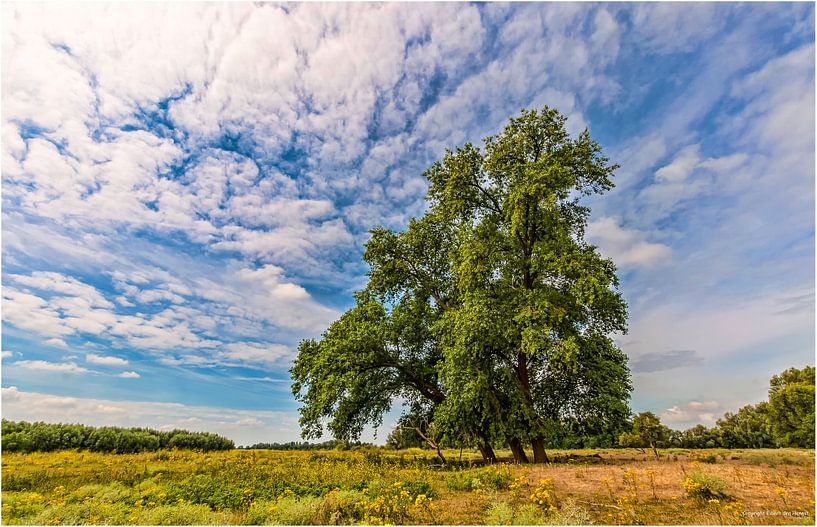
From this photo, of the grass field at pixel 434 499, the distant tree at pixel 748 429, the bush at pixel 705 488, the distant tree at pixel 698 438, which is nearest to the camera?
the grass field at pixel 434 499

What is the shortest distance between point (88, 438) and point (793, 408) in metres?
75.1

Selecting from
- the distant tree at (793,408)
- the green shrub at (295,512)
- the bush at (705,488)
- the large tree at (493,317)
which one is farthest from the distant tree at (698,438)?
the green shrub at (295,512)

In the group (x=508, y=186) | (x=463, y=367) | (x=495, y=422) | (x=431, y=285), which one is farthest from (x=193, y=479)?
(x=508, y=186)

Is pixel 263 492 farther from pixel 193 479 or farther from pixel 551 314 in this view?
pixel 551 314

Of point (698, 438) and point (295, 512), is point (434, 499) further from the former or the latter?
point (698, 438)

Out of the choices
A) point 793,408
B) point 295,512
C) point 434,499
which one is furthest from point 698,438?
point 295,512

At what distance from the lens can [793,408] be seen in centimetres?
5009

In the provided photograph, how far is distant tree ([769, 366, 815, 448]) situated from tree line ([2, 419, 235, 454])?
6688cm

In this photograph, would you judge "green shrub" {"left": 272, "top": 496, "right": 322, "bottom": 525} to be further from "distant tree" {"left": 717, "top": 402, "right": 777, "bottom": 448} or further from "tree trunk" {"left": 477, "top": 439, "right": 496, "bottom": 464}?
"distant tree" {"left": 717, "top": 402, "right": 777, "bottom": 448}

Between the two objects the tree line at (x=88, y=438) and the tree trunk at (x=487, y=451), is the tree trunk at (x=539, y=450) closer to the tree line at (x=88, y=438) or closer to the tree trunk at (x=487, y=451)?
the tree trunk at (x=487, y=451)

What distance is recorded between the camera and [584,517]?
296 inches

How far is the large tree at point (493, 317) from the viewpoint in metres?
17.5

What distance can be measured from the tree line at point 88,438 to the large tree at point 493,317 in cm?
1649

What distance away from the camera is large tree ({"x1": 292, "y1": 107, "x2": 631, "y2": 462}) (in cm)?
1752
